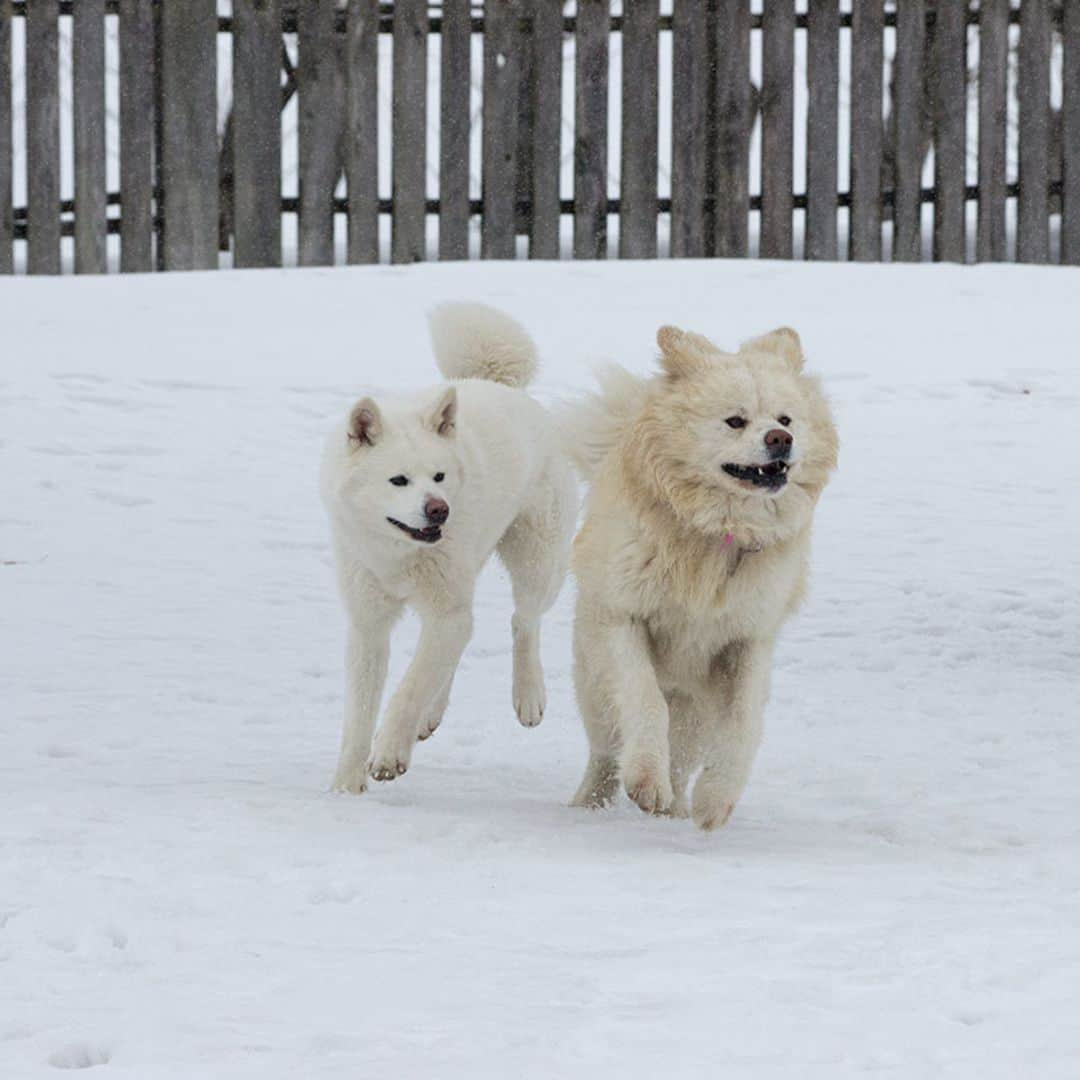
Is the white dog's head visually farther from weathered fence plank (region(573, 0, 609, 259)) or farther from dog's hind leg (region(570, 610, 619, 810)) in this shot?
weathered fence plank (region(573, 0, 609, 259))

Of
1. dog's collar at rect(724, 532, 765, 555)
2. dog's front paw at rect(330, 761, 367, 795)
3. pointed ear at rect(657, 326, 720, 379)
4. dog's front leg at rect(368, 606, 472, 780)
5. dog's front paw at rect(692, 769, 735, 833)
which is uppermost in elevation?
pointed ear at rect(657, 326, 720, 379)

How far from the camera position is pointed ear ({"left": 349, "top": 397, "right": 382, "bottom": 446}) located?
4891 mm

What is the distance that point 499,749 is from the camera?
19.1 feet

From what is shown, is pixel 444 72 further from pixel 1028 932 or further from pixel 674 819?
pixel 1028 932

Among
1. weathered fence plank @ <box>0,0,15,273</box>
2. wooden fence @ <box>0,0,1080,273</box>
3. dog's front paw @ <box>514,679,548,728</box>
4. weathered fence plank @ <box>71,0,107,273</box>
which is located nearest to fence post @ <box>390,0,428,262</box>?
wooden fence @ <box>0,0,1080,273</box>

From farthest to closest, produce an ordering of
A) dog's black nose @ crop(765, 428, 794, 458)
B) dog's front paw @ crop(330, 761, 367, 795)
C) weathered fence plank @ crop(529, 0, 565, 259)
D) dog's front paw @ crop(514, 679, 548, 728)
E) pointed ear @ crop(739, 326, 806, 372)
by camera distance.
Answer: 1. weathered fence plank @ crop(529, 0, 565, 259)
2. dog's front paw @ crop(514, 679, 548, 728)
3. dog's front paw @ crop(330, 761, 367, 795)
4. pointed ear @ crop(739, 326, 806, 372)
5. dog's black nose @ crop(765, 428, 794, 458)

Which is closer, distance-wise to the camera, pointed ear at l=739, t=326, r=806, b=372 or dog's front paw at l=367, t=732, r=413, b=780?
pointed ear at l=739, t=326, r=806, b=372

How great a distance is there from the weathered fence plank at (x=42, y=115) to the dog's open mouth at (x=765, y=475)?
7.72 metres

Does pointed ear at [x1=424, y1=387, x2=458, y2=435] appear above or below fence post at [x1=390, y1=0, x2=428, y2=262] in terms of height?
below

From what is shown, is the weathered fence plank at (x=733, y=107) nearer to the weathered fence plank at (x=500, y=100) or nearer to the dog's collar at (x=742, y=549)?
the weathered fence plank at (x=500, y=100)

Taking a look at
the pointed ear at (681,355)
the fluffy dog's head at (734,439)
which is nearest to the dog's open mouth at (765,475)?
the fluffy dog's head at (734,439)

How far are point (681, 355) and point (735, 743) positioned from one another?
916 millimetres

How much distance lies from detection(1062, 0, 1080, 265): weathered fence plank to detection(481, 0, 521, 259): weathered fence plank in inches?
132

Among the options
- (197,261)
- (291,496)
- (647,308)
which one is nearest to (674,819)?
(291,496)
